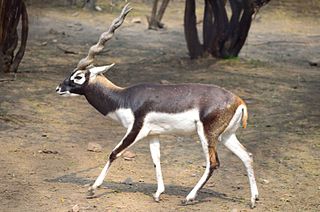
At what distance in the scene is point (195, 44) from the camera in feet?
45.6

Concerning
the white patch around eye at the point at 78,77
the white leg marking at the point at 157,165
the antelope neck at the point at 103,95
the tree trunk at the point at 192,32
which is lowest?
the tree trunk at the point at 192,32

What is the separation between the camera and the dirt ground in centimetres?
606

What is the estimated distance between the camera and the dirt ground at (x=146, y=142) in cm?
606

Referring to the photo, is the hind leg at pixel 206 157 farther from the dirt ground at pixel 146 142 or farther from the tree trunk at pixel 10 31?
the tree trunk at pixel 10 31

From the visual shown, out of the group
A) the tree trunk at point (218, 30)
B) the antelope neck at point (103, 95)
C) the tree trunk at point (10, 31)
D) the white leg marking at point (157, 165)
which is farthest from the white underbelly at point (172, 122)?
the tree trunk at point (218, 30)

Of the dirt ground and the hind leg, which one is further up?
the hind leg

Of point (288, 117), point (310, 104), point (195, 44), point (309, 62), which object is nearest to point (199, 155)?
point (288, 117)

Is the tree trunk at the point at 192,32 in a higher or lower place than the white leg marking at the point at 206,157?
lower

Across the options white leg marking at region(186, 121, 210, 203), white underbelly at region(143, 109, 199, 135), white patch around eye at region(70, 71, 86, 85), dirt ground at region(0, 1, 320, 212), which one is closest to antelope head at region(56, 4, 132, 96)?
white patch around eye at region(70, 71, 86, 85)

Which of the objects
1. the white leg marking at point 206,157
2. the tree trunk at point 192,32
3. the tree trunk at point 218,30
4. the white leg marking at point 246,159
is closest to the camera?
the white leg marking at point 206,157

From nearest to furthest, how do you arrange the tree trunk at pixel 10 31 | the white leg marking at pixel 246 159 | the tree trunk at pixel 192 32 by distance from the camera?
the white leg marking at pixel 246 159 < the tree trunk at pixel 10 31 < the tree trunk at pixel 192 32

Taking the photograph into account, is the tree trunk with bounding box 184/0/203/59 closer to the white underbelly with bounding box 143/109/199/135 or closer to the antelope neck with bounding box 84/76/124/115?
the antelope neck with bounding box 84/76/124/115

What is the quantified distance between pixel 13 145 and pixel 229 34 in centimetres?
718

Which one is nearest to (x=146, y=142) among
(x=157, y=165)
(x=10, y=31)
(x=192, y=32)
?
(x=157, y=165)
